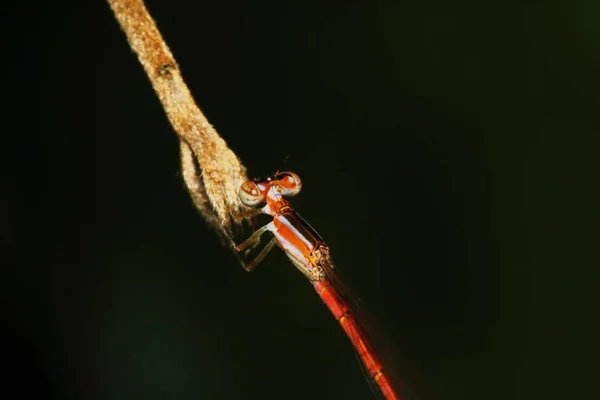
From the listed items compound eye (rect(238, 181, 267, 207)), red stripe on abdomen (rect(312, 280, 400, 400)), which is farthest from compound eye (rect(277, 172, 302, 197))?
red stripe on abdomen (rect(312, 280, 400, 400))

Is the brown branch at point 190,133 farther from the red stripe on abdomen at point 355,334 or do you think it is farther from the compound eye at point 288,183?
the red stripe on abdomen at point 355,334

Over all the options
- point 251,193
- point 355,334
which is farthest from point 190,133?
point 355,334


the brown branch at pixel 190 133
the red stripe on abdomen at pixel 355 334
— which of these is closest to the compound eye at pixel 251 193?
the brown branch at pixel 190 133

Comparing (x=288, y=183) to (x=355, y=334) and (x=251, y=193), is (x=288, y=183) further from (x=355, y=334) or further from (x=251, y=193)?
(x=355, y=334)

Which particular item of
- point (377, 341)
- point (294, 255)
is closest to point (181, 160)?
point (294, 255)

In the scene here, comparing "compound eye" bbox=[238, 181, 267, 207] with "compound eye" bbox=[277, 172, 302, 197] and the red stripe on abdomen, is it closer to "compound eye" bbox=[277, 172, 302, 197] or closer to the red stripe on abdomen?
"compound eye" bbox=[277, 172, 302, 197]
